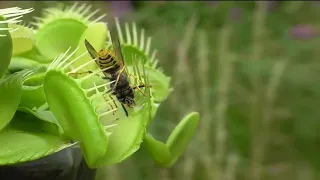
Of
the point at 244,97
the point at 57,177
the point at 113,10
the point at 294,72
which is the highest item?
the point at 57,177

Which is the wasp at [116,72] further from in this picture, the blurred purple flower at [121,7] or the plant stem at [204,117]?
the blurred purple flower at [121,7]

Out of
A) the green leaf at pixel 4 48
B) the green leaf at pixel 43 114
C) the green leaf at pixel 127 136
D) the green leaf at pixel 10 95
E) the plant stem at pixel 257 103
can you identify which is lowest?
the plant stem at pixel 257 103

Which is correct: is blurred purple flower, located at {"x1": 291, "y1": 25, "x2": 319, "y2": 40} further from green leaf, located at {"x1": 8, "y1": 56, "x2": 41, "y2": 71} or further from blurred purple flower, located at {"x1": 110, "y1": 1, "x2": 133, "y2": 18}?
green leaf, located at {"x1": 8, "y1": 56, "x2": 41, "y2": 71}

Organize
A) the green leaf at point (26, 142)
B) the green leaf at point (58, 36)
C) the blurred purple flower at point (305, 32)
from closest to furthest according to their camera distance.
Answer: the green leaf at point (26, 142), the green leaf at point (58, 36), the blurred purple flower at point (305, 32)

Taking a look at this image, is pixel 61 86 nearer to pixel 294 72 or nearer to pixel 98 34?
pixel 98 34

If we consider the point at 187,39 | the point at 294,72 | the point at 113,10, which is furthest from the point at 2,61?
the point at 113,10

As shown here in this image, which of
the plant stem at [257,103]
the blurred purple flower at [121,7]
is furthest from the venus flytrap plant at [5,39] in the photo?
the blurred purple flower at [121,7]

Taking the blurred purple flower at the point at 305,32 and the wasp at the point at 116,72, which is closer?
the wasp at the point at 116,72
